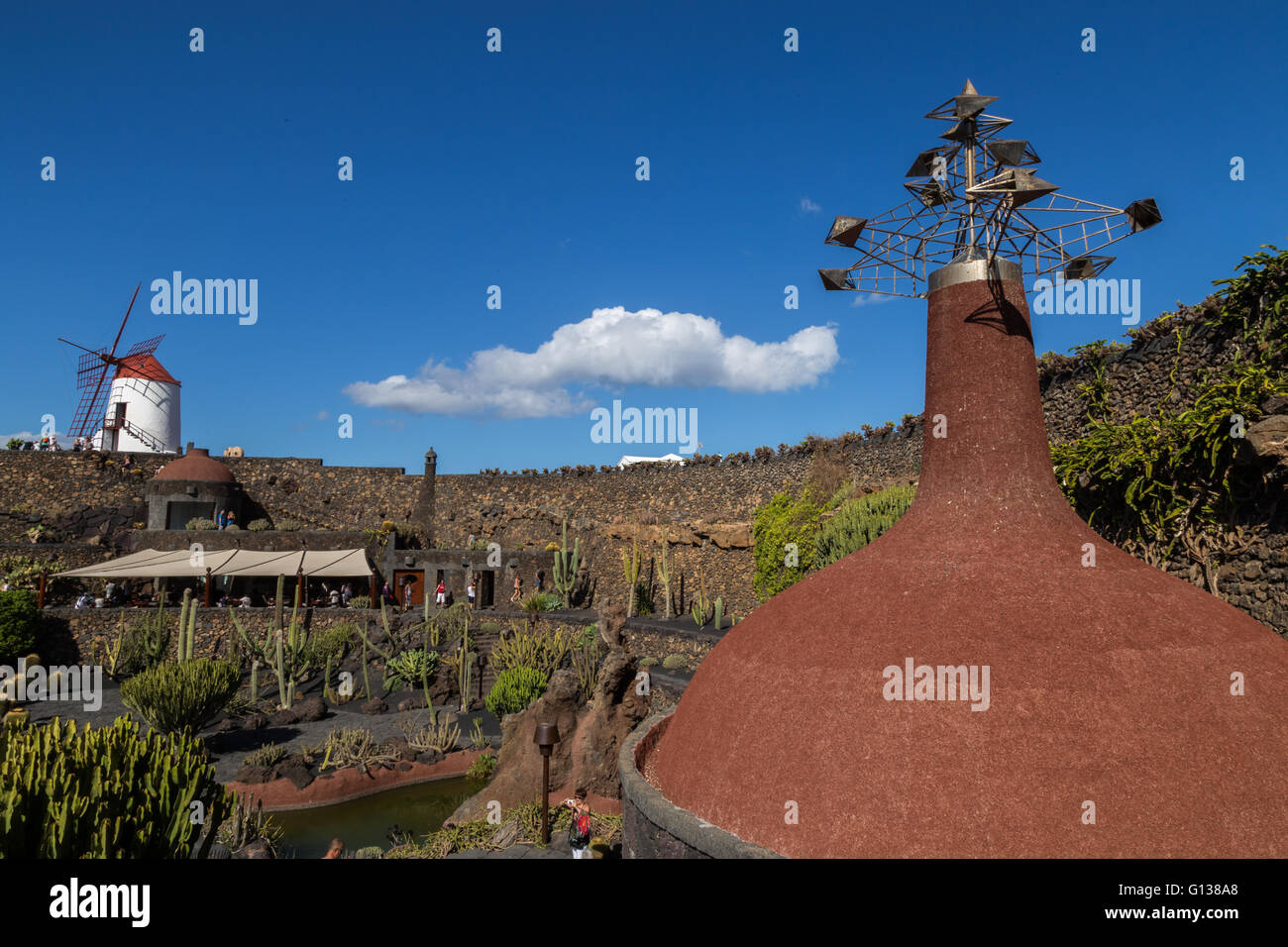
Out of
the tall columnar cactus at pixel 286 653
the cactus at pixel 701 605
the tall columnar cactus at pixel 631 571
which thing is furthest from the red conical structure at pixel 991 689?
the tall columnar cactus at pixel 631 571

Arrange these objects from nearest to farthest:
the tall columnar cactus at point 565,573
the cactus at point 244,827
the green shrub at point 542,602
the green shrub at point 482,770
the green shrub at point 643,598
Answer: the cactus at point 244,827, the green shrub at point 482,770, the green shrub at point 643,598, the green shrub at point 542,602, the tall columnar cactus at point 565,573

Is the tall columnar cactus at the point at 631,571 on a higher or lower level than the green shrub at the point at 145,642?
higher

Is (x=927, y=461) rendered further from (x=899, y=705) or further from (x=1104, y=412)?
(x=1104, y=412)

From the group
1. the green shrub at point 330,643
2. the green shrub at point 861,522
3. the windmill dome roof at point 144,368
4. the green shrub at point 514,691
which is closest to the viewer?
the green shrub at point 861,522

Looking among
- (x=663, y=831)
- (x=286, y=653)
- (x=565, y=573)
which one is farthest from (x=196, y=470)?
(x=663, y=831)

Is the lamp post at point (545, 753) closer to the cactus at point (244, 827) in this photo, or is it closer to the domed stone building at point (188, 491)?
the cactus at point (244, 827)

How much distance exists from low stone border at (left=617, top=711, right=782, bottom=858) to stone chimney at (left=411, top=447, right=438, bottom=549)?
3187 cm

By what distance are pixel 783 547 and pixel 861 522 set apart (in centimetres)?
355

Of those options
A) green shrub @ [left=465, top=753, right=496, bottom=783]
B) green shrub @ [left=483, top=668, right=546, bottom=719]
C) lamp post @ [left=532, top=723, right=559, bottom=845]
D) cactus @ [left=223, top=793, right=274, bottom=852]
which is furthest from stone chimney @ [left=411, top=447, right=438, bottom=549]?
lamp post @ [left=532, top=723, right=559, bottom=845]

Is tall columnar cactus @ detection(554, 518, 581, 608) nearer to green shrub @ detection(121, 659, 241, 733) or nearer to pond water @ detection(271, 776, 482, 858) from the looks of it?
pond water @ detection(271, 776, 482, 858)

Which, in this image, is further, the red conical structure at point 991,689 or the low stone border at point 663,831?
the low stone border at point 663,831

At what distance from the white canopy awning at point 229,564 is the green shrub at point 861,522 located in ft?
53.6

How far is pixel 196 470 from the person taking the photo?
30516 millimetres

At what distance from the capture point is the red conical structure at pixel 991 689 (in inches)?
127
